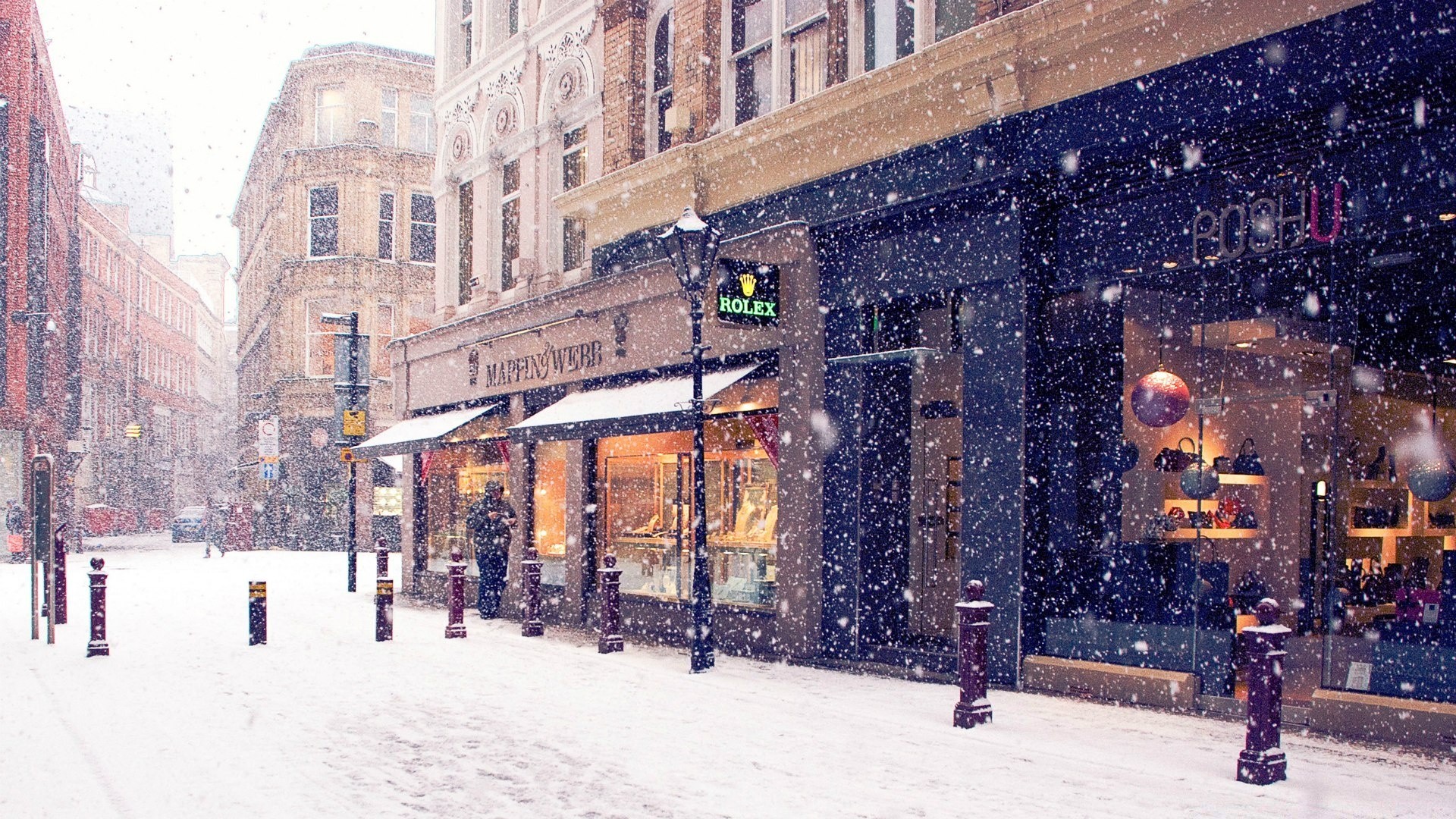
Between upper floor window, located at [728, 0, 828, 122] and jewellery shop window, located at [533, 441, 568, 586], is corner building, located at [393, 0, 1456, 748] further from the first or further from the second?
jewellery shop window, located at [533, 441, 568, 586]

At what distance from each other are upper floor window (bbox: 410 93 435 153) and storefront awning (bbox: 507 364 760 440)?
28639mm

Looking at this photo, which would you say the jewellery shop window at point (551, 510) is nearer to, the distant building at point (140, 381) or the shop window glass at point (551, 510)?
the shop window glass at point (551, 510)

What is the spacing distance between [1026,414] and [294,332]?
36030mm

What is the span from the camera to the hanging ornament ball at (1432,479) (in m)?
8.98

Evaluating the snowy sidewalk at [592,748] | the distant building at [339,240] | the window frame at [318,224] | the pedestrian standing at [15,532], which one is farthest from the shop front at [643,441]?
the window frame at [318,224]

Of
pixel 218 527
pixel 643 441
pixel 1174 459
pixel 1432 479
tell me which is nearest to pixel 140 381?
pixel 218 527

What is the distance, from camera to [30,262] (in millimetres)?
40000

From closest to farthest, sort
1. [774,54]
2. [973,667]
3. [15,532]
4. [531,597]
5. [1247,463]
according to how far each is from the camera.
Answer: [973,667] → [1247,463] → [774,54] → [531,597] → [15,532]

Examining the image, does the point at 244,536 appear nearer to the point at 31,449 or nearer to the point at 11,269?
the point at 31,449

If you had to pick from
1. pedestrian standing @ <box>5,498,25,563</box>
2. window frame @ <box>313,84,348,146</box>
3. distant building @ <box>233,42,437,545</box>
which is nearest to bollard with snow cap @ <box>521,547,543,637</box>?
pedestrian standing @ <box>5,498,25,563</box>

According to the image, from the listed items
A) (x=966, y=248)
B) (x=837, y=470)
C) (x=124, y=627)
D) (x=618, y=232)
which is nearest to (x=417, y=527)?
(x=124, y=627)

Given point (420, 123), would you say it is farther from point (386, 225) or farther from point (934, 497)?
point (934, 497)

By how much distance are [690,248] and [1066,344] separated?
386 centimetres

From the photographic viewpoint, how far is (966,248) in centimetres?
1138
